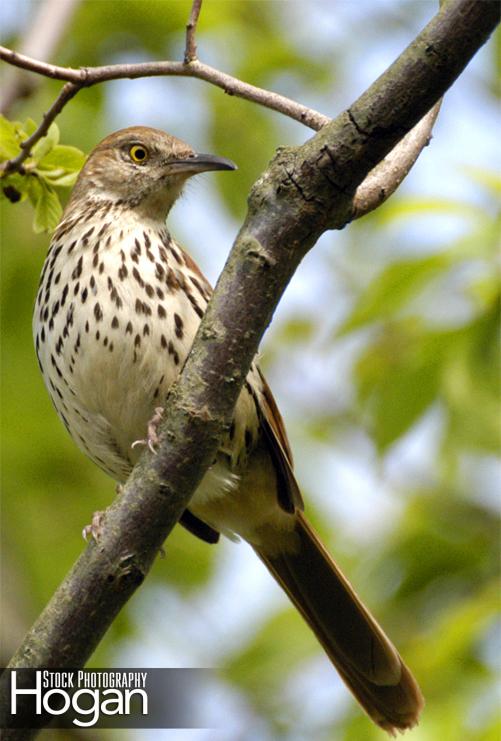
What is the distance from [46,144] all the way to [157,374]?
96 centimetres

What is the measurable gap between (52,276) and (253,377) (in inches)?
32.4

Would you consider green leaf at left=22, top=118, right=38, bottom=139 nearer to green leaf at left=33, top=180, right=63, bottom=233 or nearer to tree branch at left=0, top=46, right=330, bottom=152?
green leaf at left=33, top=180, right=63, bottom=233

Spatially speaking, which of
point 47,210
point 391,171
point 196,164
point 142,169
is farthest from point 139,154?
point 391,171

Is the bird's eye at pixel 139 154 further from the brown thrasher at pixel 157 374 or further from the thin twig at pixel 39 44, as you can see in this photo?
the thin twig at pixel 39 44

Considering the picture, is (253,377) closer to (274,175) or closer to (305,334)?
(274,175)

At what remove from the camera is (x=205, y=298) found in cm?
421

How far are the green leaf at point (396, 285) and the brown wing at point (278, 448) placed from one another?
42 centimetres

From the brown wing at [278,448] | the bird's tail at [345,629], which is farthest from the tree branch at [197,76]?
the bird's tail at [345,629]

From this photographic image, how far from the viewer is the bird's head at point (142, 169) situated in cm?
462

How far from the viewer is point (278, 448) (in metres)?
4.27

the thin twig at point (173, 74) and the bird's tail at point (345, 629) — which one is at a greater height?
the thin twig at point (173, 74)

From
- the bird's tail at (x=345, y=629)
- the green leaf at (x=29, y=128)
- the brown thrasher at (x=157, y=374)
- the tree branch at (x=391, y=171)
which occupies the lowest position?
the bird's tail at (x=345, y=629)

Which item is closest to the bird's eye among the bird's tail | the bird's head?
the bird's head

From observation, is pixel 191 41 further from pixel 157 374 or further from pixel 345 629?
pixel 345 629
